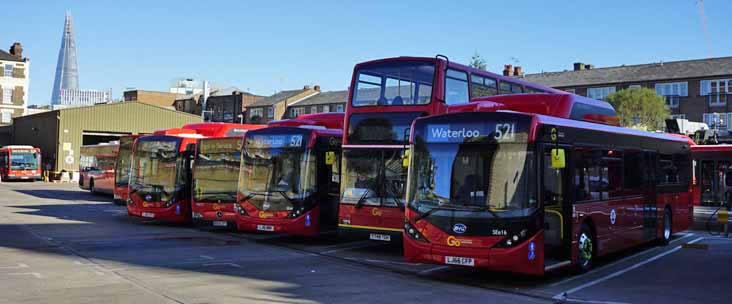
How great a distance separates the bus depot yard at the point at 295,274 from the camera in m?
9.98

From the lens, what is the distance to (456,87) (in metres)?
15.4

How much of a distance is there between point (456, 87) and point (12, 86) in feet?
254

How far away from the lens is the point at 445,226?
36.3 ft

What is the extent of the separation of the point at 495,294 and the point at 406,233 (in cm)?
191

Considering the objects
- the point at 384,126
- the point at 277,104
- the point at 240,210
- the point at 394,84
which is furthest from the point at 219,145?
the point at 277,104

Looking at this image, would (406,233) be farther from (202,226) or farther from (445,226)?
(202,226)

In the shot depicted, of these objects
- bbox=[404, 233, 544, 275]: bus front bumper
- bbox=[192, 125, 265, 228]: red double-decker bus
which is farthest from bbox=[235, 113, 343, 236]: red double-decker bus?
bbox=[404, 233, 544, 275]: bus front bumper

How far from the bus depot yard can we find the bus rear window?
3.42 metres

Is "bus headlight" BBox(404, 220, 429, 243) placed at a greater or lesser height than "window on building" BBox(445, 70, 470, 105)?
lesser

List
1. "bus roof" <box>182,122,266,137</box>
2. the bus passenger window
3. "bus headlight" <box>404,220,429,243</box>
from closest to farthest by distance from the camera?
the bus passenger window, "bus headlight" <box>404,220,429,243</box>, "bus roof" <box>182,122,266,137</box>

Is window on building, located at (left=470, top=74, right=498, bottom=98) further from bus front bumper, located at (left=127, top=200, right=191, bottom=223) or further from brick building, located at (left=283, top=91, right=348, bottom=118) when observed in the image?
brick building, located at (left=283, top=91, right=348, bottom=118)

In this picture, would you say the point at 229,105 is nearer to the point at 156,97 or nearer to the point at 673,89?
the point at 156,97

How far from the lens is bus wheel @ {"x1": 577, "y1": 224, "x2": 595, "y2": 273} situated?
12.2 metres

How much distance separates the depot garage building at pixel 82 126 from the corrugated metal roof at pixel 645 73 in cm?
3687
